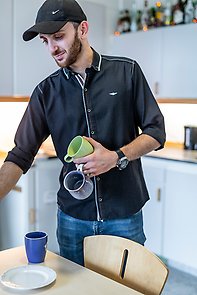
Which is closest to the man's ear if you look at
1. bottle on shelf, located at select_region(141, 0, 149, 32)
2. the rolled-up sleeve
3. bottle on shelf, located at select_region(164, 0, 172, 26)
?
the rolled-up sleeve

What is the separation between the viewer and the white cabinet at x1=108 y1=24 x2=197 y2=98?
10.7ft

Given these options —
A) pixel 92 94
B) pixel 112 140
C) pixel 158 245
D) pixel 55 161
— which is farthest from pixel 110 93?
pixel 158 245

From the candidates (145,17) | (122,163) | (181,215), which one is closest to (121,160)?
(122,163)

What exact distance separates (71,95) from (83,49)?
19cm

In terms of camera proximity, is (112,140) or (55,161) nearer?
(112,140)

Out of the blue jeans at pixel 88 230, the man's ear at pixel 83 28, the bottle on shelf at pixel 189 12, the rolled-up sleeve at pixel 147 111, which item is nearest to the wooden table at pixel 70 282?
the blue jeans at pixel 88 230

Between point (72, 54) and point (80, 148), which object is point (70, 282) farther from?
point (72, 54)

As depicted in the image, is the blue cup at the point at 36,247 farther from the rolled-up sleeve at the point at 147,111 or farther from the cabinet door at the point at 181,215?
the cabinet door at the point at 181,215

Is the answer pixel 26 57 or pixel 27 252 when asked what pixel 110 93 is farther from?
pixel 26 57

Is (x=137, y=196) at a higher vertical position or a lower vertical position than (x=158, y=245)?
higher

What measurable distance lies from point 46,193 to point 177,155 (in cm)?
104

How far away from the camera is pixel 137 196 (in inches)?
67.2

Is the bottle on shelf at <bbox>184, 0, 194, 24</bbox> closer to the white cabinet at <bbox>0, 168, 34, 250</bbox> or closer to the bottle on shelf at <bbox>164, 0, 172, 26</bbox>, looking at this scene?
the bottle on shelf at <bbox>164, 0, 172, 26</bbox>

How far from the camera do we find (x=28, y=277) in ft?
4.17
